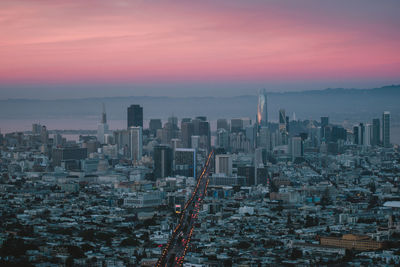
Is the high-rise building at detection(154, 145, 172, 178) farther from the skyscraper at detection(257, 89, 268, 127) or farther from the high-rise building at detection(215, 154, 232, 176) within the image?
the skyscraper at detection(257, 89, 268, 127)

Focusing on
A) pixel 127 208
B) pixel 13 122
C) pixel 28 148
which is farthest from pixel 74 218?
pixel 13 122

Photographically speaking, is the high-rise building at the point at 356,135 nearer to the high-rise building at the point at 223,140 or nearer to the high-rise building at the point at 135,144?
the high-rise building at the point at 223,140

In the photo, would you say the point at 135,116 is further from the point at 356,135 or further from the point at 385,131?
the point at 385,131

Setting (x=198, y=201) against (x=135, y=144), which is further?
(x=135, y=144)

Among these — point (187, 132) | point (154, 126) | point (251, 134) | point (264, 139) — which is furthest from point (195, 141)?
point (154, 126)

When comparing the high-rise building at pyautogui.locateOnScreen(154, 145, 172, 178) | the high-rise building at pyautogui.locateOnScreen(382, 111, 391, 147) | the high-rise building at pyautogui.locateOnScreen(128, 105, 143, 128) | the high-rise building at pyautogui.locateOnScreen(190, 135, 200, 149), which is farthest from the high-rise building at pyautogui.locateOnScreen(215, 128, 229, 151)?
the high-rise building at pyautogui.locateOnScreen(154, 145, 172, 178)

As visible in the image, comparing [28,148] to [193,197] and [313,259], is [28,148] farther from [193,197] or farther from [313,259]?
[313,259]
